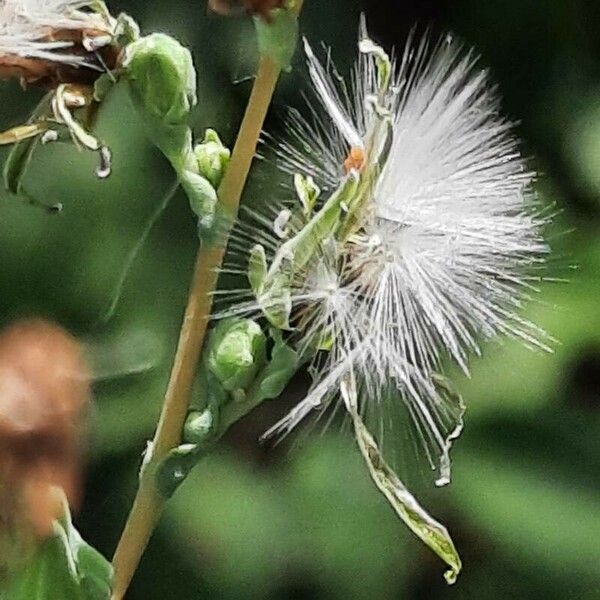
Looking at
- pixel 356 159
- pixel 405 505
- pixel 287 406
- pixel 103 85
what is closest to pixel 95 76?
pixel 103 85

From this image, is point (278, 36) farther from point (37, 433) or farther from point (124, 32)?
point (37, 433)

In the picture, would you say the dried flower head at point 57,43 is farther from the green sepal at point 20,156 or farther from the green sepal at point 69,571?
the green sepal at point 69,571

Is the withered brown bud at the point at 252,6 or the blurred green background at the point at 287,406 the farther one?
the blurred green background at the point at 287,406

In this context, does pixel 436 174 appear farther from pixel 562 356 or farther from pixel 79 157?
pixel 79 157

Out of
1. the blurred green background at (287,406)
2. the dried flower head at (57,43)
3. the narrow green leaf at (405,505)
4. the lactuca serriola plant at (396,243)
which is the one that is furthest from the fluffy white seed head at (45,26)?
the blurred green background at (287,406)

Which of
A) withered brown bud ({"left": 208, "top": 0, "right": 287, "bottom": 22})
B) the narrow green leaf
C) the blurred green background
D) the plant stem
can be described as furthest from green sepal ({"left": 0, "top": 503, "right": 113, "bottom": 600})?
the blurred green background

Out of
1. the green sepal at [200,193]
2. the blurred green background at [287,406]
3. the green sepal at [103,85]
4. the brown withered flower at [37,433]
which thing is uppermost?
the green sepal at [103,85]
